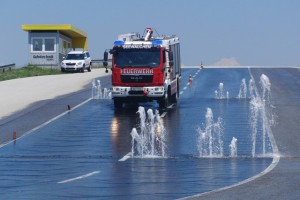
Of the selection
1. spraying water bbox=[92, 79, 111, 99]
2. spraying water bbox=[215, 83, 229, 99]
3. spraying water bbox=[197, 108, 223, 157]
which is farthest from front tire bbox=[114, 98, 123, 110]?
spraying water bbox=[215, 83, 229, 99]

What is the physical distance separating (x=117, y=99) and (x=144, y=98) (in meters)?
1.16

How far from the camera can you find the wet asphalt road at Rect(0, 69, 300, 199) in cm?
1625

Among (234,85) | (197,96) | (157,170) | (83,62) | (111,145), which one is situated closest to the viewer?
(157,170)

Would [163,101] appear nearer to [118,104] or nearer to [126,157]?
[118,104]

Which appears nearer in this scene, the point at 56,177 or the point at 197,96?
the point at 56,177

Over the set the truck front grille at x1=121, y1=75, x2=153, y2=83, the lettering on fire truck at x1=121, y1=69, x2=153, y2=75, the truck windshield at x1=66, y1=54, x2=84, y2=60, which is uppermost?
the truck windshield at x1=66, y1=54, x2=84, y2=60

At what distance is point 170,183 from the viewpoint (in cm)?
1781

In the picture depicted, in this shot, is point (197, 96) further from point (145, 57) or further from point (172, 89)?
point (145, 57)

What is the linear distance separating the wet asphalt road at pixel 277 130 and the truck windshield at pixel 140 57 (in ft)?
10.5

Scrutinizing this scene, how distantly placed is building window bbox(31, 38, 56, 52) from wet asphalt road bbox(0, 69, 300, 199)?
23942mm

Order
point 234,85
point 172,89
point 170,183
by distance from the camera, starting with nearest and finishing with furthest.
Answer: point 170,183 → point 172,89 → point 234,85

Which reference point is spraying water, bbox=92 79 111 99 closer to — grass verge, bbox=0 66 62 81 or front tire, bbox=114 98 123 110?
front tire, bbox=114 98 123 110

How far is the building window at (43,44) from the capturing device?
8325cm

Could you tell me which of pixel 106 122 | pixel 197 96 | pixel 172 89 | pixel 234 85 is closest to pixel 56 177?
pixel 106 122
